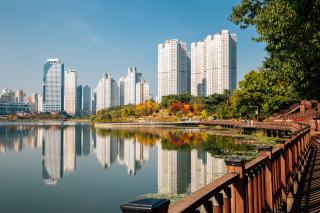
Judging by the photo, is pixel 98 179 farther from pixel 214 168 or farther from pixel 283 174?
pixel 283 174

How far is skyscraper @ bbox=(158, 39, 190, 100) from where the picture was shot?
136250 mm

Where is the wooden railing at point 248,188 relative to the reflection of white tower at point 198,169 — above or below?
above

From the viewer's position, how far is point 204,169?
19.1 metres

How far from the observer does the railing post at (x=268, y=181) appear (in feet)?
14.4

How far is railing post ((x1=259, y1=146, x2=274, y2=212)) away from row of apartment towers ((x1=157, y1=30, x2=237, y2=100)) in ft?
381

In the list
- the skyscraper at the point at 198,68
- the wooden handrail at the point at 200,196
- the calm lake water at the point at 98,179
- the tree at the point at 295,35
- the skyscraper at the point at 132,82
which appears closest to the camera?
the wooden handrail at the point at 200,196

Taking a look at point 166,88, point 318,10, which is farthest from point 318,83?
point 166,88

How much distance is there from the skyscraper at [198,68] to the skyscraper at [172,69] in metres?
4.11

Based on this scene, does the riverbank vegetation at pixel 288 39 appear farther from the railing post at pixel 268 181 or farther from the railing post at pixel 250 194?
the railing post at pixel 250 194

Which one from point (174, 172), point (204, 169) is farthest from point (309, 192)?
point (174, 172)

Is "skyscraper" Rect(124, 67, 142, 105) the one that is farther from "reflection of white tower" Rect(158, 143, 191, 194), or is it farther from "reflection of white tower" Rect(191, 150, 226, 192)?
"reflection of white tower" Rect(191, 150, 226, 192)

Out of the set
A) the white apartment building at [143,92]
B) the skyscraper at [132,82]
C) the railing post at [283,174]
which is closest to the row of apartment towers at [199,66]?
the white apartment building at [143,92]

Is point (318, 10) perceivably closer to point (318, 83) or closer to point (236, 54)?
point (318, 83)

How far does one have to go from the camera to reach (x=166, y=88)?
138375 millimetres
